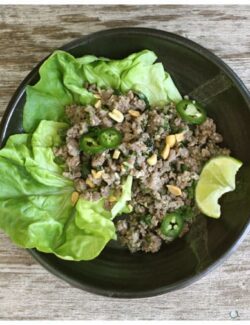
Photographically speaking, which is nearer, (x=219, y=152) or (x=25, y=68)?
(x=219, y=152)

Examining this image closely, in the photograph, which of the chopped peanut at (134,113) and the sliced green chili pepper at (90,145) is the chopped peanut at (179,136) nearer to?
the chopped peanut at (134,113)

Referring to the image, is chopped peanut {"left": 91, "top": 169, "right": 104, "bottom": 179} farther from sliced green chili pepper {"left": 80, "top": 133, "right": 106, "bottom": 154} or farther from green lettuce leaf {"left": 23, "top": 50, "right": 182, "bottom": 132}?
green lettuce leaf {"left": 23, "top": 50, "right": 182, "bottom": 132}

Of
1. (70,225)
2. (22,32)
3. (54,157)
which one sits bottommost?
(70,225)

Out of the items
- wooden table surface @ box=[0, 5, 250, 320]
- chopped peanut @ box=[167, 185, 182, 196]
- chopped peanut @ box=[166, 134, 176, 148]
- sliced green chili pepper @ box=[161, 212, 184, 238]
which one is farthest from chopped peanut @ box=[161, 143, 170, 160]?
wooden table surface @ box=[0, 5, 250, 320]

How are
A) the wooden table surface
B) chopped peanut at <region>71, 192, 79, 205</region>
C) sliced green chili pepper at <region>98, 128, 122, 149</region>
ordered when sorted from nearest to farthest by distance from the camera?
1. sliced green chili pepper at <region>98, 128, 122, 149</region>
2. chopped peanut at <region>71, 192, 79, 205</region>
3. the wooden table surface

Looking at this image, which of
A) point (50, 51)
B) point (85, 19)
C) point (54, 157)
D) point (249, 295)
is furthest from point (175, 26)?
point (249, 295)

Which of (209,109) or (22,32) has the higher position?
(22,32)

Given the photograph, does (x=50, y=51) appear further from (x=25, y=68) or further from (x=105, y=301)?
(x=105, y=301)
